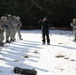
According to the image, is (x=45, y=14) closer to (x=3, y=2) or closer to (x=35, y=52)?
(x=3, y=2)

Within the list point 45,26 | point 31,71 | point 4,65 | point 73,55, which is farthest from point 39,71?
point 45,26

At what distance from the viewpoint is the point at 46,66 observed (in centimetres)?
1062

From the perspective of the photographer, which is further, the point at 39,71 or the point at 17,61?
the point at 17,61

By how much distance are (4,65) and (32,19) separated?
23.7 meters

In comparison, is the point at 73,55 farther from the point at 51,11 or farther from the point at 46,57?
the point at 51,11

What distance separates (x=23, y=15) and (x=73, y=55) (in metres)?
21.1

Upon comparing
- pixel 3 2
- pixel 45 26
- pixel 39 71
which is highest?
pixel 3 2

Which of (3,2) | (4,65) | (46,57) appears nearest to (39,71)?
(4,65)

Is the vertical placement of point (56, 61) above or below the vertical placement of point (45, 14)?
below

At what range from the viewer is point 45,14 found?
33.8 m

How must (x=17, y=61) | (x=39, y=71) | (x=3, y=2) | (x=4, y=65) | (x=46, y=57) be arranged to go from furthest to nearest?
(x=3, y=2)
(x=46, y=57)
(x=17, y=61)
(x=4, y=65)
(x=39, y=71)

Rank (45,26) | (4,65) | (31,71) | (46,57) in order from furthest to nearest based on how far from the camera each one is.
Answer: (45,26)
(46,57)
(4,65)
(31,71)

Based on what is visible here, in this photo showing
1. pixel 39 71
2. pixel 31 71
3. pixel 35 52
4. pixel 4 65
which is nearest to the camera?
pixel 31 71

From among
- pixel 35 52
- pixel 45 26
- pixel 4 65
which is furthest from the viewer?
pixel 45 26
